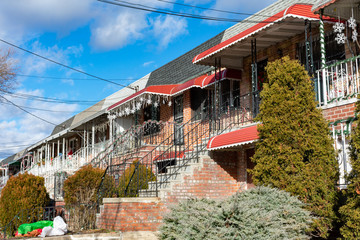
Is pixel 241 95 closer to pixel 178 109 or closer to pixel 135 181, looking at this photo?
pixel 135 181

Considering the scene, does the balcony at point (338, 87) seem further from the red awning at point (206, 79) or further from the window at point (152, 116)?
the window at point (152, 116)

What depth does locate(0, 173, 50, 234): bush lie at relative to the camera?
13.5m

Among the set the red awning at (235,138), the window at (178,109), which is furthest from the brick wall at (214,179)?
the window at (178,109)

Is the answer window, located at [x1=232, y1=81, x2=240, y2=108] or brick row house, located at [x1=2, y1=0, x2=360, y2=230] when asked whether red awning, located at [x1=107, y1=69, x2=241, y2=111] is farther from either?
window, located at [x1=232, y1=81, x2=240, y2=108]

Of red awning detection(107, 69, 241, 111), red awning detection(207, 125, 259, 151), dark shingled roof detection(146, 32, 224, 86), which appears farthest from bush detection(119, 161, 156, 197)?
dark shingled roof detection(146, 32, 224, 86)

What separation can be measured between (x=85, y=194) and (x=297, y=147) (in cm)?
713

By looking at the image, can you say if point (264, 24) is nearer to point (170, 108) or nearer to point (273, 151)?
point (273, 151)

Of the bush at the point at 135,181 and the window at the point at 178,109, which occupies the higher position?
the window at the point at 178,109

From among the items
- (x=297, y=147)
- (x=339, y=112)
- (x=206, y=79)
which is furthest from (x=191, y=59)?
(x=297, y=147)

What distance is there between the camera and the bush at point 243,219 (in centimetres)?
560

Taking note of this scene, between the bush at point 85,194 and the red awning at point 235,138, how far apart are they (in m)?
3.34

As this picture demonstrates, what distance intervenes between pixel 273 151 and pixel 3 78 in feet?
46.3

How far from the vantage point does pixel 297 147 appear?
7.41m

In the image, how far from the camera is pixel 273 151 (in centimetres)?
764
